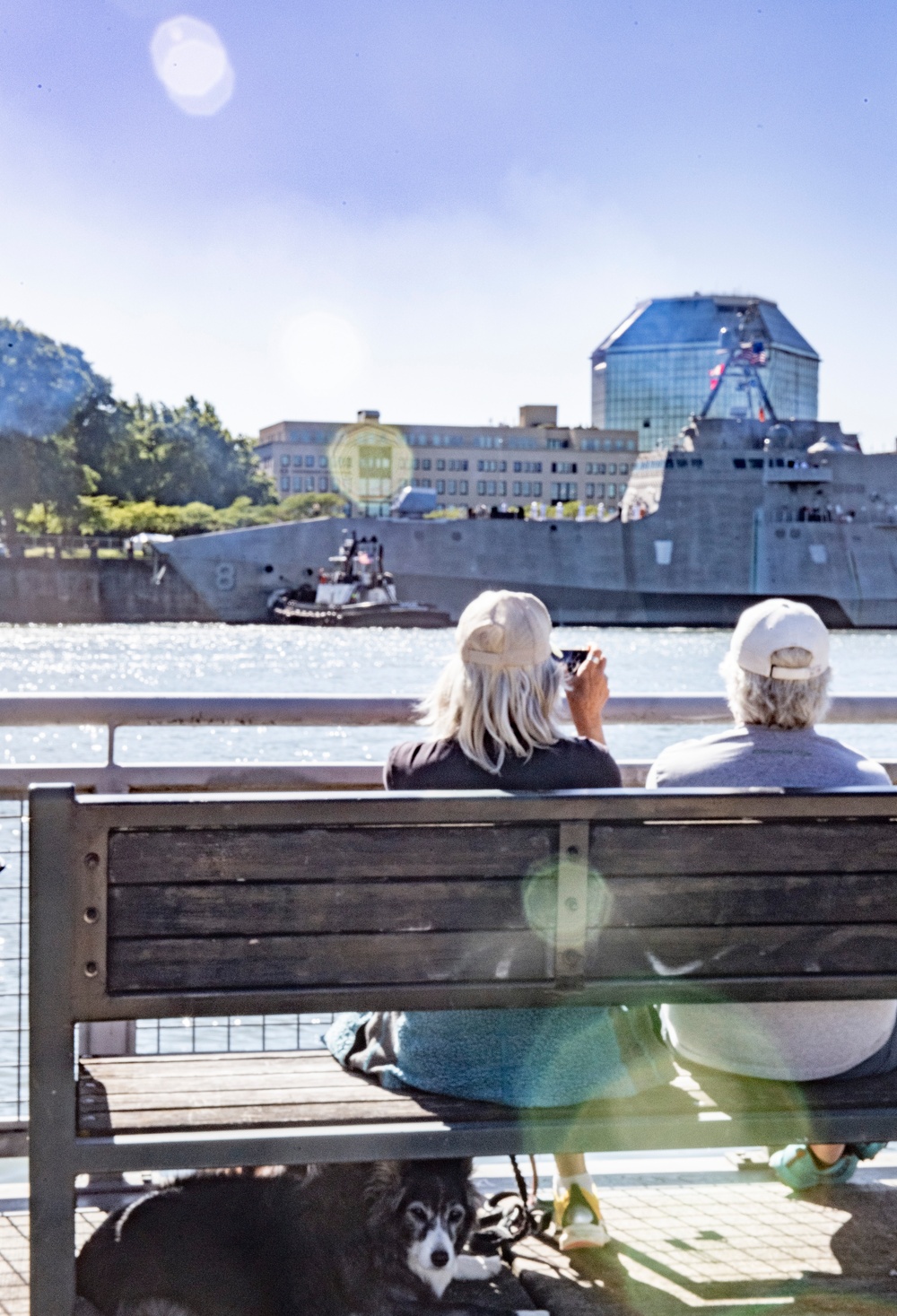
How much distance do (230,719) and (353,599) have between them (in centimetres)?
5720

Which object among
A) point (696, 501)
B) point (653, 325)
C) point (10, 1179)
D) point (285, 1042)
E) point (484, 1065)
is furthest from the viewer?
point (653, 325)

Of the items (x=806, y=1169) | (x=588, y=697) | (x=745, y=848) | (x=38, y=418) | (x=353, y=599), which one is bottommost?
(x=806, y=1169)

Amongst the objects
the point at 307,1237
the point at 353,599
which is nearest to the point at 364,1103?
the point at 307,1237

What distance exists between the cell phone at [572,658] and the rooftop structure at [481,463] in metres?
108

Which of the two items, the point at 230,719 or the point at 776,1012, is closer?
the point at 776,1012

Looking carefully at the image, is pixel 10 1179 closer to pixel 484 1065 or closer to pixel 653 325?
pixel 484 1065

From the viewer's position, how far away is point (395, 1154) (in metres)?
2.11

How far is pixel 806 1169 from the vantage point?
9.75ft

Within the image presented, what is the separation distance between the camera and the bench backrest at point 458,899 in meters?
1.96

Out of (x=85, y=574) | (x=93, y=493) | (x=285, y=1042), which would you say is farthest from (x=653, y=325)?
(x=285, y=1042)

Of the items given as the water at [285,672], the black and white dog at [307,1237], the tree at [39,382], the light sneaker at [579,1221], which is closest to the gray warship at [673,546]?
the water at [285,672]

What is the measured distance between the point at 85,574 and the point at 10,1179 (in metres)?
63.5

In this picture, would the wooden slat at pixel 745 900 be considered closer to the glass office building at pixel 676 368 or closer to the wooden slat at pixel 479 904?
the wooden slat at pixel 479 904

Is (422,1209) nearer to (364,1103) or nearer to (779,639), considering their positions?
(364,1103)
